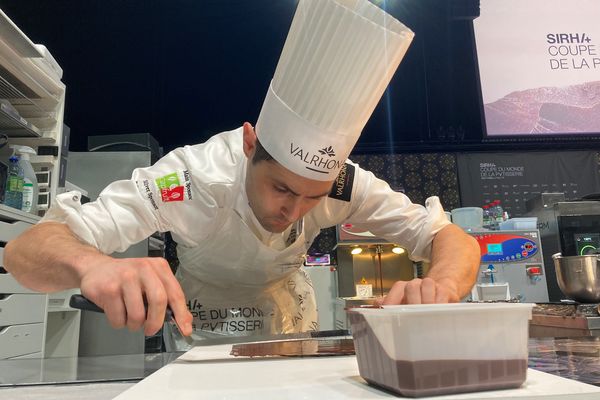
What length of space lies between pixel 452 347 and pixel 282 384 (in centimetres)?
20

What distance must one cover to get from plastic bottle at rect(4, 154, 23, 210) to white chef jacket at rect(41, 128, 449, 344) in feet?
3.21

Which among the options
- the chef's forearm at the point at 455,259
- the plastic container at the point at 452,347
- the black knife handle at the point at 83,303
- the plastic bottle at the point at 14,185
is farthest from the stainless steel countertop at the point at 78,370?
the plastic bottle at the point at 14,185

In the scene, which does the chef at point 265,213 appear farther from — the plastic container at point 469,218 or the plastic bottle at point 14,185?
the plastic container at point 469,218

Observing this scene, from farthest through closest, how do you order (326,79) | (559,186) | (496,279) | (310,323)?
(559,186) < (496,279) < (310,323) < (326,79)

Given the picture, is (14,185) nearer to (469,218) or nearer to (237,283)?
(237,283)

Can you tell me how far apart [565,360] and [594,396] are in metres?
0.29

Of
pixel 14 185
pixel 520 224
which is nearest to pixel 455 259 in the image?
pixel 14 185

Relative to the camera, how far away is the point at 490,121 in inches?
157

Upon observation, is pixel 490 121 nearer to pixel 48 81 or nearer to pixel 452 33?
pixel 452 33

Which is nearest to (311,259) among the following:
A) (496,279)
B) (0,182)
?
(496,279)

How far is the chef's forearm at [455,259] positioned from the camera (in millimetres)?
1152

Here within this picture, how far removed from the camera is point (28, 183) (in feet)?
6.86

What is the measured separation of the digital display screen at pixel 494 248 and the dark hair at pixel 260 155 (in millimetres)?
2372

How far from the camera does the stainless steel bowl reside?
1.92 meters
